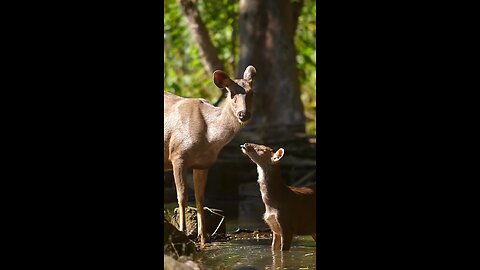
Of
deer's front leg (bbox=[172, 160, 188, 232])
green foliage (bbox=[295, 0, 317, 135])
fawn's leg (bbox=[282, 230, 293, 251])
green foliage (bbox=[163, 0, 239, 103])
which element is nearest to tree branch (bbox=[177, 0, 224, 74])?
green foliage (bbox=[163, 0, 239, 103])

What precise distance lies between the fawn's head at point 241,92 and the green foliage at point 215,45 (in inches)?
286

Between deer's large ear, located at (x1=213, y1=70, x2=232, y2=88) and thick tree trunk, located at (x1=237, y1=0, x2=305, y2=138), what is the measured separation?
3995 mm

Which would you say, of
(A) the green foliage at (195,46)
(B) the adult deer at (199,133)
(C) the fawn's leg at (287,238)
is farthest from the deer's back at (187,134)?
(A) the green foliage at (195,46)

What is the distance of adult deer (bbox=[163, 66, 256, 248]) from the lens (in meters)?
5.04

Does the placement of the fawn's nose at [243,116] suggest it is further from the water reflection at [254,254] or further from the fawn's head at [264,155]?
the water reflection at [254,254]

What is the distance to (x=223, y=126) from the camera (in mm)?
5148

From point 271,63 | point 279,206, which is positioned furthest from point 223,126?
point 271,63

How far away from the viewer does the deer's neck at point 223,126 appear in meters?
5.13

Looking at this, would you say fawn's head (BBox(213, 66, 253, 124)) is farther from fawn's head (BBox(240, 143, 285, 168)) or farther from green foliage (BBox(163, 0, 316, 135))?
green foliage (BBox(163, 0, 316, 135))

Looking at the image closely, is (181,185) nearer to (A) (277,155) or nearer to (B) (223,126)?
(B) (223,126)

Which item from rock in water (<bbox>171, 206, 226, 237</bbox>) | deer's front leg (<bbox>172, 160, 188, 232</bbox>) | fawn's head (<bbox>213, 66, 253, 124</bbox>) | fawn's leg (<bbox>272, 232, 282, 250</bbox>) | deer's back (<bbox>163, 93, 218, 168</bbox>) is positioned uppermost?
fawn's head (<bbox>213, 66, 253, 124</bbox>)
